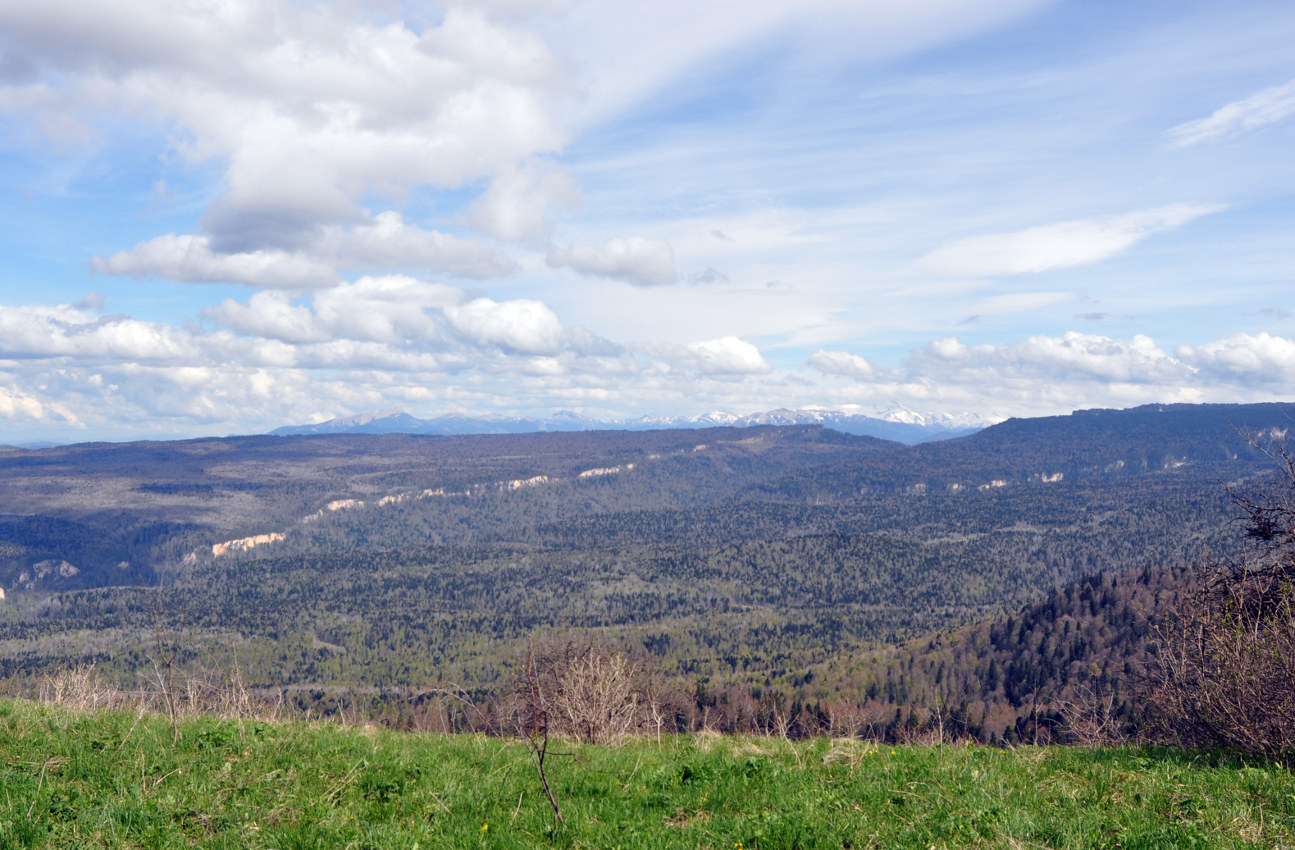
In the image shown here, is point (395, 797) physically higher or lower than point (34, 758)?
lower

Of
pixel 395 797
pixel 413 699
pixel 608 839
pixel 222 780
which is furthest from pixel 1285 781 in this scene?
pixel 413 699

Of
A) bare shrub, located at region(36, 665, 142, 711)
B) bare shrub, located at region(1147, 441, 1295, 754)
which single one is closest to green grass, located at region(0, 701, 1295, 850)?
bare shrub, located at region(1147, 441, 1295, 754)

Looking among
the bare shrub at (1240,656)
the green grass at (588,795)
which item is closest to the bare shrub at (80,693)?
the green grass at (588,795)

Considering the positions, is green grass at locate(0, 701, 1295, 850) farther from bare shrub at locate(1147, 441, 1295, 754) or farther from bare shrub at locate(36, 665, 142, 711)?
bare shrub at locate(36, 665, 142, 711)

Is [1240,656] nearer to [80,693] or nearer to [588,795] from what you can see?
[588,795]

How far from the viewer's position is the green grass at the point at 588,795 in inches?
364

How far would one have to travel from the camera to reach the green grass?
30.3ft

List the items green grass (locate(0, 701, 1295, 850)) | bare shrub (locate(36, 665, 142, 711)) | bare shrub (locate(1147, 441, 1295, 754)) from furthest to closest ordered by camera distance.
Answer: bare shrub (locate(36, 665, 142, 711))
bare shrub (locate(1147, 441, 1295, 754))
green grass (locate(0, 701, 1295, 850))

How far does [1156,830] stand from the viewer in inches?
352

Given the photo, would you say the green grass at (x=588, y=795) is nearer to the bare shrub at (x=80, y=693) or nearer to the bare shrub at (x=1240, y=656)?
the bare shrub at (x=1240, y=656)

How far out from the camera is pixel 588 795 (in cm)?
1172

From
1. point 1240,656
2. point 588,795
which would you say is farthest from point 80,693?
point 1240,656

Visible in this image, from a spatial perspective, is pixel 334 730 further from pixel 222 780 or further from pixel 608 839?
pixel 608 839

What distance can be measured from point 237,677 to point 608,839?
1273 cm
